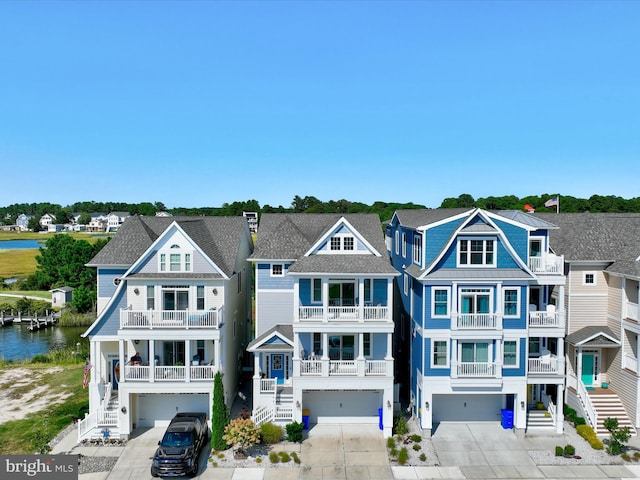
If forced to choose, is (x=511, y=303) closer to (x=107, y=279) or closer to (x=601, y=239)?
(x=601, y=239)

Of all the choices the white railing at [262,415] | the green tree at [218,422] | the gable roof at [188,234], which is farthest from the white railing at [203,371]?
the gable roof at [188,234]

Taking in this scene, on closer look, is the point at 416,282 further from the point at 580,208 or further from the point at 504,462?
the point at 580,208

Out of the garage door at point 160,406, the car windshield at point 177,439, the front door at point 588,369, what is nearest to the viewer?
the car windshield at point 177,439

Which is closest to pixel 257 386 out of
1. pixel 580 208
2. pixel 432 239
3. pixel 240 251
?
pixel 240 251

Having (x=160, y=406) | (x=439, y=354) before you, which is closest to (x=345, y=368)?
(x=439, y=354)

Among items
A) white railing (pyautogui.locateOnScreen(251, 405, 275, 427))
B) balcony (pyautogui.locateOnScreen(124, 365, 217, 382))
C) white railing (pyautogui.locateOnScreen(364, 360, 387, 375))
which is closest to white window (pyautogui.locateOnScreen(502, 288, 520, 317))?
white railing (pyautogui.locateOnScreen(364, 360, 387, 375))

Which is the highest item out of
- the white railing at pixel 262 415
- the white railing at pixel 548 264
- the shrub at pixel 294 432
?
the white railing at pixel 548 264

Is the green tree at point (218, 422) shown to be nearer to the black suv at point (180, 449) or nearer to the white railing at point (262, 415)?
the black suv at point (180, 449)
